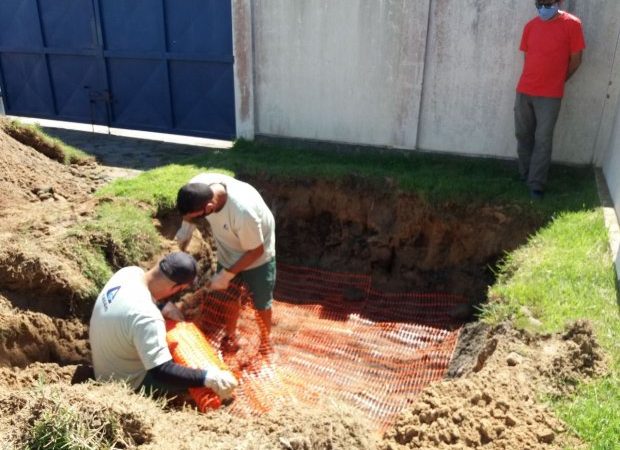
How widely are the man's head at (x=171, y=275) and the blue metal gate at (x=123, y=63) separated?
5.62 metres

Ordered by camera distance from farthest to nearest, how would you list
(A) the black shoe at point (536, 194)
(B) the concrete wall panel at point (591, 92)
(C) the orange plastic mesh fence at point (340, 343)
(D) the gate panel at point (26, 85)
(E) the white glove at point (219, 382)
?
(D) the gate panel at point (26, 85) → (B) the concrete wall panel at point (591, 92) → (A) the black shoe at point (536, 194) → (C) the orange plastic mesh fence at point (340, 343) → (E) the white glove at point (219, 382)

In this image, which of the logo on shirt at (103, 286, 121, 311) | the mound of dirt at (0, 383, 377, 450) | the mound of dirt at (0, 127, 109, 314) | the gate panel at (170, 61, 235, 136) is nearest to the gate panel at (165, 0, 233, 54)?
the gate panel at (170, 61, 235, 136)

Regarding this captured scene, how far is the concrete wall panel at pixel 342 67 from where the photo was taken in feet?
22.5

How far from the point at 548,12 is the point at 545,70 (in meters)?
0.60

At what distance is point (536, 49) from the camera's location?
5.70 m

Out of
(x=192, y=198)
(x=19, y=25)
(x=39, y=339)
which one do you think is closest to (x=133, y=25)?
(x=19, y=25)

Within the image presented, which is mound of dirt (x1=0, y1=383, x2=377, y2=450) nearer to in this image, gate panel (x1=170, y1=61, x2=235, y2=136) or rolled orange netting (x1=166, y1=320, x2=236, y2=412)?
rolled orange netting (x1=166, y1=320, x2=236, y2=412)

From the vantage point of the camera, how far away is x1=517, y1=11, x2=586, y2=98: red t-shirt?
5.54 meters

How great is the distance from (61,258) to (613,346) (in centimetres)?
418

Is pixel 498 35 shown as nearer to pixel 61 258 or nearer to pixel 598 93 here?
pixel 598 93

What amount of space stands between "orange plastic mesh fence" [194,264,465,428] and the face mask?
3.25m

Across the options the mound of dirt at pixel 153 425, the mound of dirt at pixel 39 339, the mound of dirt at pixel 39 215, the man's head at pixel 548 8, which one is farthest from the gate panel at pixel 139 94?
the mound of dirt at pixel 153 425

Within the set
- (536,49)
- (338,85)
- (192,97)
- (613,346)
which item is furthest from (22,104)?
(613,346)

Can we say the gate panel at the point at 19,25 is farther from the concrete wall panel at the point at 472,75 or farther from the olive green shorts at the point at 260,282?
the olive green shorts at the point at 260,282
